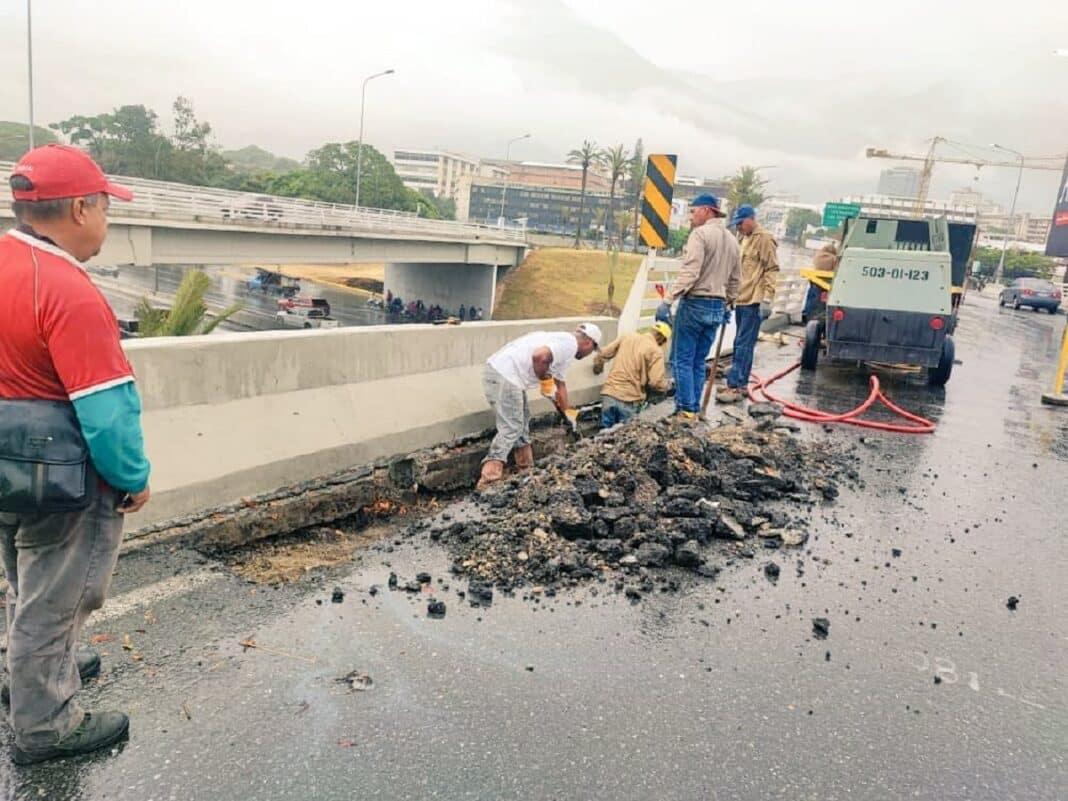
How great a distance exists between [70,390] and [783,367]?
10277mm

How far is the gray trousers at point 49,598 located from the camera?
7.88 feet

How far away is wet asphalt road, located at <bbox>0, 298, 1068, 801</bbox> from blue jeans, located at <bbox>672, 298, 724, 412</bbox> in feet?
9.94

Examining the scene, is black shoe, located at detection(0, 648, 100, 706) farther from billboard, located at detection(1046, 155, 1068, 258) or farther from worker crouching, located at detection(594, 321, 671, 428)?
billboard, located at detection(1046, 155, 1068, 258)

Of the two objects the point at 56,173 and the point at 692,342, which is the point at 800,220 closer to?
the point at 692,342

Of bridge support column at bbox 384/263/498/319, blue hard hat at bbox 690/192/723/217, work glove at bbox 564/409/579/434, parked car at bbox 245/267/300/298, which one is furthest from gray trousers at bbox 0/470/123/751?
bridge support column at bbox 384/263/498/319

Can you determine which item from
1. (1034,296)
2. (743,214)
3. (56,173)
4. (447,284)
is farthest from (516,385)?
(447,284)

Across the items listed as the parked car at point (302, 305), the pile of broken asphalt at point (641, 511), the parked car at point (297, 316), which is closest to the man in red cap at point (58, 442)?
the pile of broken asphalt at point (641, 511)

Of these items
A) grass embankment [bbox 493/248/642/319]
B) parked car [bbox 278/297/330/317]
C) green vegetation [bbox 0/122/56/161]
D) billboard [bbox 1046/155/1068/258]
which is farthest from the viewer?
green vegetation [bbox 0/122/56/161]

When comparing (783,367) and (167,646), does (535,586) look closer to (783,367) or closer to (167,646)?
(167,646)

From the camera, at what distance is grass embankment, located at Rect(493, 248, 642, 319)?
185 ft

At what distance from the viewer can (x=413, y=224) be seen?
46.7m

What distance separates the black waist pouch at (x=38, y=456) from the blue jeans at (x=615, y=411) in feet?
18.8

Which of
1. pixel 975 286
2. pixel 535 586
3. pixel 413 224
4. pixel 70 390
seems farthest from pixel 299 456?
pixel 975 286

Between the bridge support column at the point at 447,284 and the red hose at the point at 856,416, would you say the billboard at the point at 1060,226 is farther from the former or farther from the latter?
the red hose at the point at 856,416
